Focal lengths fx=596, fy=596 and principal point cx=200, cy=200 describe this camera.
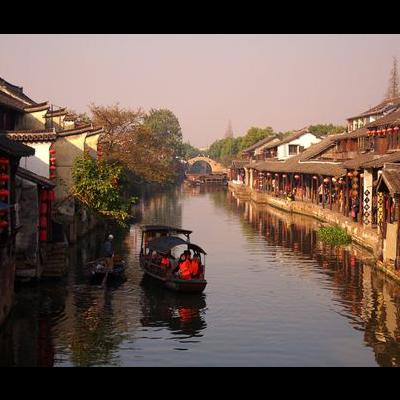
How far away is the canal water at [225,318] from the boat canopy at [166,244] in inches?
54.5

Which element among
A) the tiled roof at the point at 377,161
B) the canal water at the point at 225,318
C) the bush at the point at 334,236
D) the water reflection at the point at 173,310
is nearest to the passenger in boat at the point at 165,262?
the water reflection at the point at 173,310

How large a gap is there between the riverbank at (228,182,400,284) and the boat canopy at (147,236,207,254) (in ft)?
24.1

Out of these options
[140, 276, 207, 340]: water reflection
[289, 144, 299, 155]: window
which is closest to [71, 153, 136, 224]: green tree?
[140, 276, 207, 340]: water reflection

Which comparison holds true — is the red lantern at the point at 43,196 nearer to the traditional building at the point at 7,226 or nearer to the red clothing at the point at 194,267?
the traditional building at the point at 7,226

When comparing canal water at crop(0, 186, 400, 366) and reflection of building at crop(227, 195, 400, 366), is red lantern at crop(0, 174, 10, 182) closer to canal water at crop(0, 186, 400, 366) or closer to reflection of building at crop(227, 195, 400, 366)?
canal water at crop(0, 186, 400, 366)

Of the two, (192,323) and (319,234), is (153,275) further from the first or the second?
(319,234)

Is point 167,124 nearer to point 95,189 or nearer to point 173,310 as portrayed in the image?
point 95,189

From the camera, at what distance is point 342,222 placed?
1368 inches

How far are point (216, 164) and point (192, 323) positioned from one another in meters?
118

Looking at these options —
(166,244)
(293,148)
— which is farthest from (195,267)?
(293,148)

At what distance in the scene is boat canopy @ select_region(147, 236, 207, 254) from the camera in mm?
21703

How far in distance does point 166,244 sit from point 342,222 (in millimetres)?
15814

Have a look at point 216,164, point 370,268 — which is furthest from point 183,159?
point 370,268

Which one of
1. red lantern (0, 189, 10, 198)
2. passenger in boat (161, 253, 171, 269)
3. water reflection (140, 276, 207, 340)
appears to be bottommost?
water reflection (140, 276, 207, 340)
